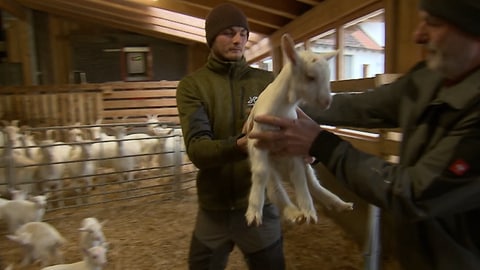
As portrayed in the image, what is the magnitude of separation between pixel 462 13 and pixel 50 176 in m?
3.91

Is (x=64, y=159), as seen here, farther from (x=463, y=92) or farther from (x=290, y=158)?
(x=463, y=92)

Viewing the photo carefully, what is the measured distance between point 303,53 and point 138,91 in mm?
7708

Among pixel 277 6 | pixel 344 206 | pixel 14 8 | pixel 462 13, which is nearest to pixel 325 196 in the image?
pixel 344 206

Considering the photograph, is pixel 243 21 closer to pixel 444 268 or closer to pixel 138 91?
pixel 444 268

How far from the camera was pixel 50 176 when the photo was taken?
389 cm

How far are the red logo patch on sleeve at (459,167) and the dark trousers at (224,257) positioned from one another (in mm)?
941

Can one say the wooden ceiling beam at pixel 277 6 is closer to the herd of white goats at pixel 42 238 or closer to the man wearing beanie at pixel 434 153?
the herd of white goats at pixel 42 238

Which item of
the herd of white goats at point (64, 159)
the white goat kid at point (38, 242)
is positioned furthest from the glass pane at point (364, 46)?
the white goat kid at point (38, 242)

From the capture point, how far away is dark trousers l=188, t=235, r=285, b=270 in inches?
62.1

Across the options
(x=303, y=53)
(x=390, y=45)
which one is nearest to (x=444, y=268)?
(x=303, y=53)

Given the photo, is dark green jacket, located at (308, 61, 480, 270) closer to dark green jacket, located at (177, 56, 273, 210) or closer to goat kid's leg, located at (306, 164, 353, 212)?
goat kid's leg, located at (306, 164, 353, 212)

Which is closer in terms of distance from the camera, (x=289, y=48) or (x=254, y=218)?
(x=289, y=48)

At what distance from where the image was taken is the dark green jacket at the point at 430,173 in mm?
765

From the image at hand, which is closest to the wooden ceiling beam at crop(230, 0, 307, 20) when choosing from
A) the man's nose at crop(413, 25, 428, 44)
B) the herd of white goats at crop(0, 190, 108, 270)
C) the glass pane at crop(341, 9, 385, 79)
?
the glass pane at crop(341, 9, 385, 79)
